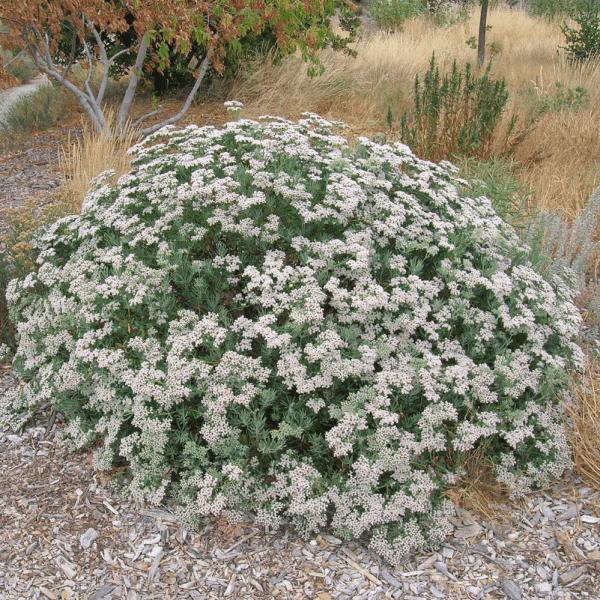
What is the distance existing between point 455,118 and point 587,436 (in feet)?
16.3

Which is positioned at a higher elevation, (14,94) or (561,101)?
(561,101)

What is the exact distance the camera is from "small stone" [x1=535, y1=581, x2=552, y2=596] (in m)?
2.83

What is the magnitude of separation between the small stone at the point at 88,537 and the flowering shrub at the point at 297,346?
0.30m

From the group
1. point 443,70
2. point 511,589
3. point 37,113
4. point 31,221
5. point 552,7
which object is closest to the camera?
point 511,589

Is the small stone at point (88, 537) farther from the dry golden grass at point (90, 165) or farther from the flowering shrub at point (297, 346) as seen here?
the dry golden grass at point (90, 165)

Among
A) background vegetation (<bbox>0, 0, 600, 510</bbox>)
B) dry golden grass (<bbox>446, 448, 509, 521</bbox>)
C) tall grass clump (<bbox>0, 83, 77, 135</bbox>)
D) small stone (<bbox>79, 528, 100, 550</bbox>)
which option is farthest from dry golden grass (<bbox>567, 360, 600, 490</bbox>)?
tall grass clump (<bbox>0, 83, 77, 135</bbox>)

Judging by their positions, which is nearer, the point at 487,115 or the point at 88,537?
the point at 88,537

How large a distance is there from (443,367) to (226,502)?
139 centimetres

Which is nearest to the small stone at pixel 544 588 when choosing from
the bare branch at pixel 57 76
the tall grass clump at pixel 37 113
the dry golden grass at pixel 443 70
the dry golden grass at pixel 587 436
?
the dry golden grass at pixel 587 436

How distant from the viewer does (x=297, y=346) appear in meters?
3.24

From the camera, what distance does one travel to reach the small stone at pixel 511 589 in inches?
110

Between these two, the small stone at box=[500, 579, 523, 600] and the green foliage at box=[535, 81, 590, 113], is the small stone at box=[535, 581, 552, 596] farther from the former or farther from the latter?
the green foliage at box=[535, 81, 590, 113]

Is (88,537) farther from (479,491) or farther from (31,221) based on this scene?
(31,221)

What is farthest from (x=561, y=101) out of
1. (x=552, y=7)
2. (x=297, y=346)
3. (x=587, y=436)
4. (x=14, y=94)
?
(x=552, y=7)
